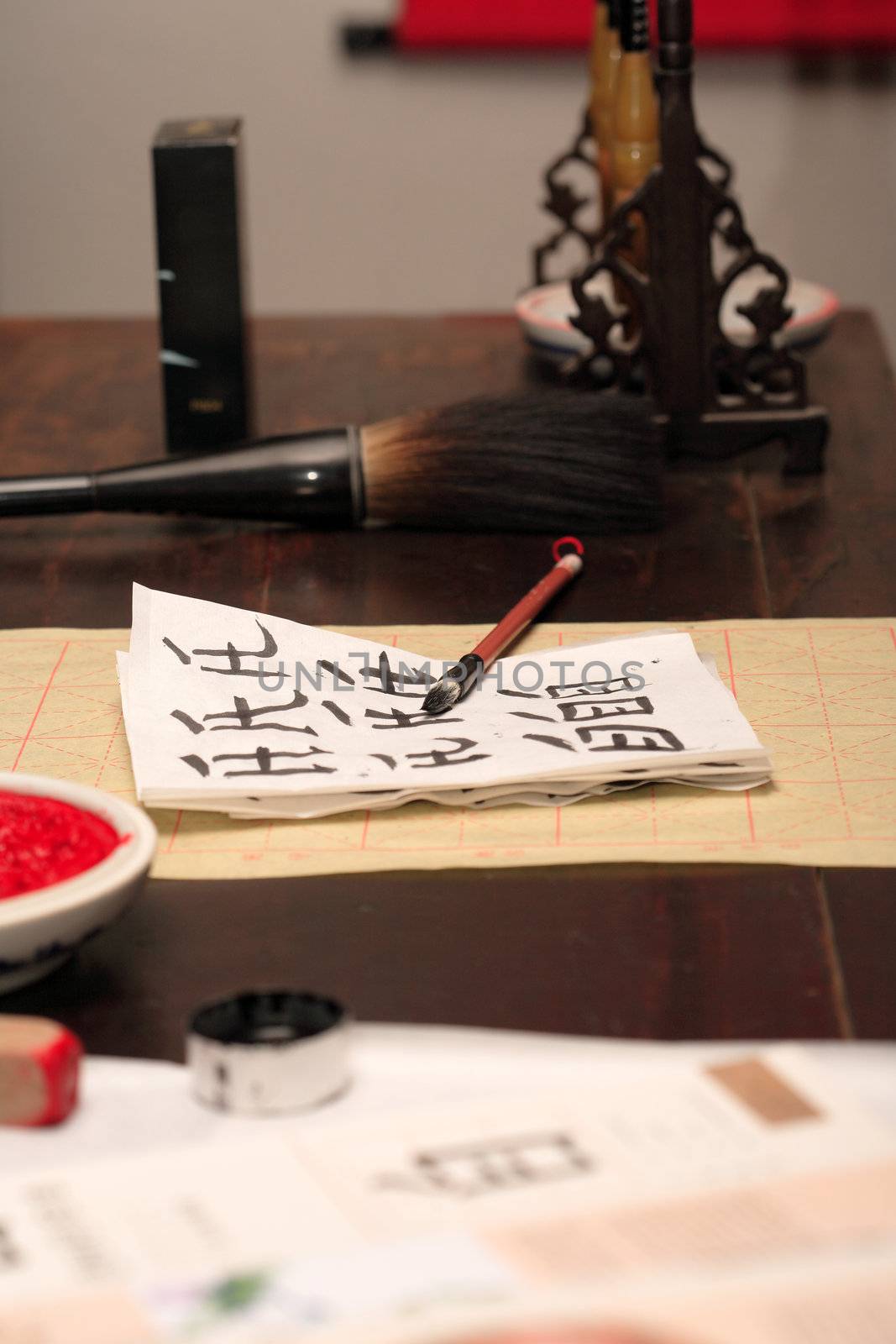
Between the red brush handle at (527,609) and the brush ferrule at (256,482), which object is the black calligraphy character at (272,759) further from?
the brush ferrule at (256,482)

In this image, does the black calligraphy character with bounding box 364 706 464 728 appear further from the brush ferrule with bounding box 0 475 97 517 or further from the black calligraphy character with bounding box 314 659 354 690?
the brush ferrule with bounding box 0 475 97 517

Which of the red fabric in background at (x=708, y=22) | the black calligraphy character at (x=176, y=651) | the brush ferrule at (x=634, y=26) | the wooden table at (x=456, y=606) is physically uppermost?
the red fabric in background at (x=708, y=22)

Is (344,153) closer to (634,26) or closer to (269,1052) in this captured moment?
(634,26)

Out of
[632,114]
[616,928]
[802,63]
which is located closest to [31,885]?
[616,928]

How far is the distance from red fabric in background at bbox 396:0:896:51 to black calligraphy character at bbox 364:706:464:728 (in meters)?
2.01

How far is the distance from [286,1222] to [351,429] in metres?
0.75

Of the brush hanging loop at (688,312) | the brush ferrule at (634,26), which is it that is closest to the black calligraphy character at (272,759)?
the brush hanging loop at (688,312)

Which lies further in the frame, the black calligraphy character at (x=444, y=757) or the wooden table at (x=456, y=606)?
the black calligraphy character at (x=444, y=757)

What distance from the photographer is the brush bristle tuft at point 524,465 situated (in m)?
1.06

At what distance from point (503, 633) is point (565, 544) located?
0.21 metres

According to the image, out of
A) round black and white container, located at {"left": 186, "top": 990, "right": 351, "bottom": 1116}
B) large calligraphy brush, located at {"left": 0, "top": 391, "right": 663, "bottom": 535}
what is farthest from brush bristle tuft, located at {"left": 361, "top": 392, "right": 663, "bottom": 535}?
round black and white container, located at {"left": 186, "top": 990, "right": 351, "bottom": 1116}

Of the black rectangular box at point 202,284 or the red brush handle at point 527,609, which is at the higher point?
the black rectangular box at point 202,284

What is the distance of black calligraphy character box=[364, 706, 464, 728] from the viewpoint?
0.76m

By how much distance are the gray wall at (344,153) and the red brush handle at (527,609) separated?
1812 mm
